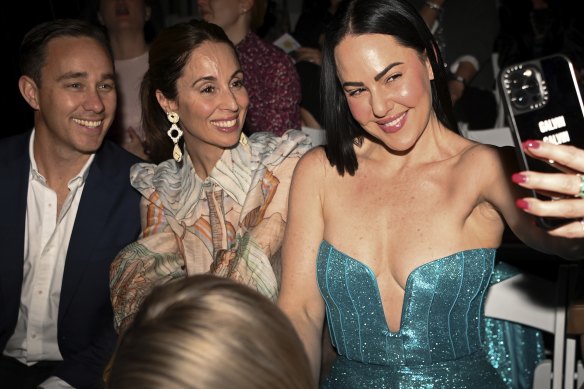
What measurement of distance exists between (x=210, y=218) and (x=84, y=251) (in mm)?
466

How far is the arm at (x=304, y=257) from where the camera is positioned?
80.2 inches

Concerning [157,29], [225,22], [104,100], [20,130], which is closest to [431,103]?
[104,100]

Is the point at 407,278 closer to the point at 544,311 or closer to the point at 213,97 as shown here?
the point at 544,311

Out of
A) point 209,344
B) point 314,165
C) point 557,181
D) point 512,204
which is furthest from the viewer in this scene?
point 314,165

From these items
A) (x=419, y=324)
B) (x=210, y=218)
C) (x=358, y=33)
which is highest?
(x=358, y=33)

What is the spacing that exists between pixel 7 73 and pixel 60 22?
170 centimetres

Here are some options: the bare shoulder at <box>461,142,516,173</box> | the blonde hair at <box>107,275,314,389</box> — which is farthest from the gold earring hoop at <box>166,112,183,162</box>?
the blonde hair at <box>107,275,314,389</box>

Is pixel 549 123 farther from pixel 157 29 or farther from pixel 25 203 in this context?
pixel 157 29

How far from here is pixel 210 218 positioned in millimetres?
2408

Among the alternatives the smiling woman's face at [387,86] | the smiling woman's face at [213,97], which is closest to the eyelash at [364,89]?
the smiling woman's face at [387,86]

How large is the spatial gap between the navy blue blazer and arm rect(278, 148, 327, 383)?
0.74 metres

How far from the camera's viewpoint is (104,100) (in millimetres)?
2725

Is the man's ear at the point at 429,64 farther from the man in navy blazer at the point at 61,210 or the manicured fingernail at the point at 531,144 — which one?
the man in navy blazer at the point at 61,210

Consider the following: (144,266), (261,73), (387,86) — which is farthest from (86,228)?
(261,73)
